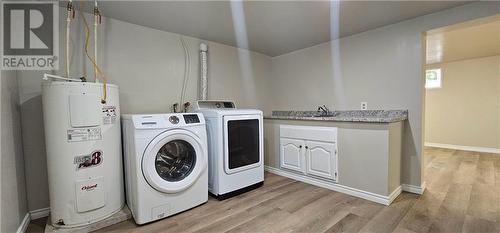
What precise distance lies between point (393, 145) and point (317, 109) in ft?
4.02

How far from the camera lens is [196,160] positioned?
6.80 feet

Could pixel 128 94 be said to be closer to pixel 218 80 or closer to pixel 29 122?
pixel 29 122

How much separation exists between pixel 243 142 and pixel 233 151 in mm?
172

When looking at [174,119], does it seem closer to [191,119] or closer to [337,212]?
[191,119]

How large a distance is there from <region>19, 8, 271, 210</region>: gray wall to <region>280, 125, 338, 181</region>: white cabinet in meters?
1.05

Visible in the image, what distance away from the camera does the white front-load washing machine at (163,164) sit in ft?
5.78

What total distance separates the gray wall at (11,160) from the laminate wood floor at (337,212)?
0.99ft

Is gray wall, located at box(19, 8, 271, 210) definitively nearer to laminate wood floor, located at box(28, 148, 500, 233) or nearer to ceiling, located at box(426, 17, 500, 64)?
laminate wood floor, located at box(28, 148, 500, 233)

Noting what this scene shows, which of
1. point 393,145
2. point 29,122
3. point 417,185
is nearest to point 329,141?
point 393,145

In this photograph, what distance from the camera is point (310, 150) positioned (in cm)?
264

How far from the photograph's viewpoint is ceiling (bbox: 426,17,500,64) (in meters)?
2.82

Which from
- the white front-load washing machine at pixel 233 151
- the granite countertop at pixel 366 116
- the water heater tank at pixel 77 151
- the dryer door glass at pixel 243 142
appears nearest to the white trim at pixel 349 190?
the white front-load washing machine at pixel 233 151

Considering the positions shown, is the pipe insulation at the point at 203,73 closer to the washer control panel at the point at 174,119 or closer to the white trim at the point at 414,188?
the washer control panel at the point at 174,119

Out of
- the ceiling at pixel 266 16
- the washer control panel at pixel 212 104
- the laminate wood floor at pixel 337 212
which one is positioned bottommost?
the laminate wood floor at pixel 337 212
